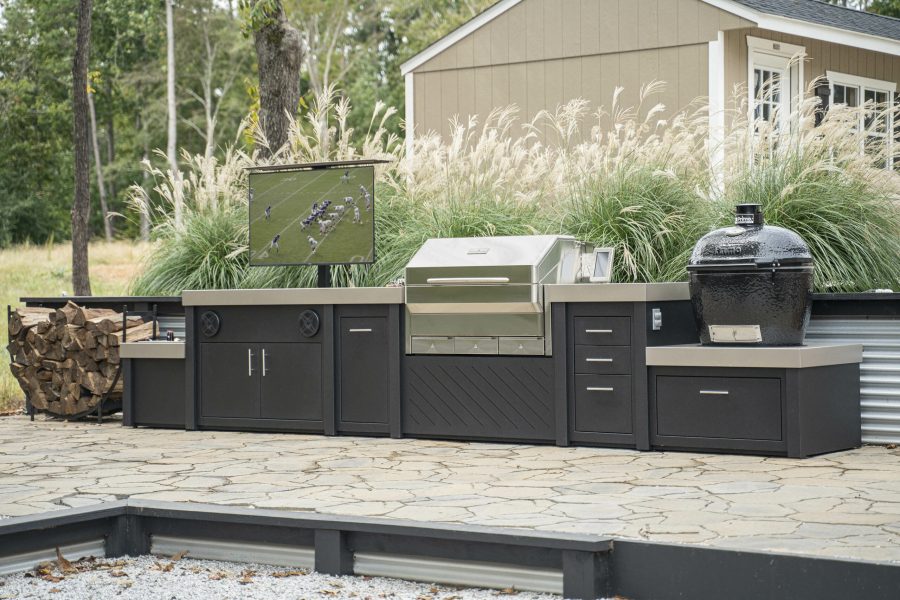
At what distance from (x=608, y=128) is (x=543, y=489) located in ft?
26.3

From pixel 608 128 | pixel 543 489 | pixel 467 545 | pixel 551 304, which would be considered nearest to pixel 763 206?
pixel 551 304

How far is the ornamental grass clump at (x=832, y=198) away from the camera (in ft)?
22.8

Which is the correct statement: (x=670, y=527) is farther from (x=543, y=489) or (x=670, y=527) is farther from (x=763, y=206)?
(x=763, y=206)

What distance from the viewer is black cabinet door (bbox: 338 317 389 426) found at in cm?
705

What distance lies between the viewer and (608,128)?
12438mm

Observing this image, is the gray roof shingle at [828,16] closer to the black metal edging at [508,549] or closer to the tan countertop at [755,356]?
the tan countertop at [755,356]

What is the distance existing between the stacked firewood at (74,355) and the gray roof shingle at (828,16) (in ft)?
22.7

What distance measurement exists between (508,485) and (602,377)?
1.46m

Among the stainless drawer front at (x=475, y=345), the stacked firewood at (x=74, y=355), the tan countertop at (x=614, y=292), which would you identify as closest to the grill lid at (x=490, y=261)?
the tan countertop at (x=614, y=292)

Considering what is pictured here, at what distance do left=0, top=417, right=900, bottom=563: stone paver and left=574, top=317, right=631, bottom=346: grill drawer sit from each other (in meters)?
0.60

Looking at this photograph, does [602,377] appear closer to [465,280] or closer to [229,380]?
[465,280]

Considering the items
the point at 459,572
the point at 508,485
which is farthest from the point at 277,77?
the point at 459,572

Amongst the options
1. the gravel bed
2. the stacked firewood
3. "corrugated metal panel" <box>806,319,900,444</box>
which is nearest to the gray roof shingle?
"corrugated metal panel" <box>806,319,900,444</box>

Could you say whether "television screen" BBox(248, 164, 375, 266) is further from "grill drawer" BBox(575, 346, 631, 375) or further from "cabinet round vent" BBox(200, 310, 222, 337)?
"grill drawer" BBox(575, 346, 631, 375)
